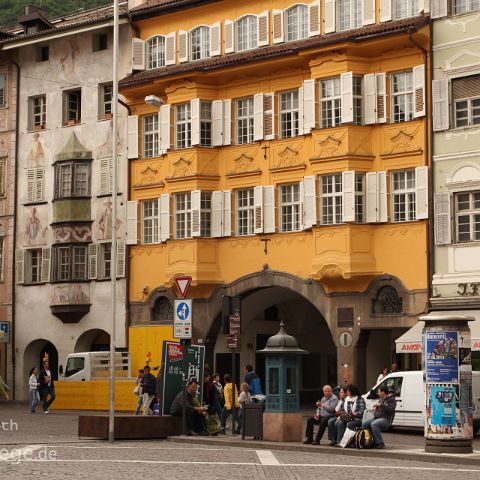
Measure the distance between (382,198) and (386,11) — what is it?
579cm

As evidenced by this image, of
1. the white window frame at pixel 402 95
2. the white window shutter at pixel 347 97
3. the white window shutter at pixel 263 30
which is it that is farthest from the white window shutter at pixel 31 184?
the white window frame at pixel 402 95

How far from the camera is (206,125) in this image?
46.3 m

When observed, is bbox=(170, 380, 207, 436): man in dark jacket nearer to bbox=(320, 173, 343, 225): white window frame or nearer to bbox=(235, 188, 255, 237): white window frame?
bbox=(320, 173, 343, 225): white window frame

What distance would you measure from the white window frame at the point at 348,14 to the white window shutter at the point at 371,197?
16.2 ft

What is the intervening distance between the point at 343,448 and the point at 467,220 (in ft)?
47.7

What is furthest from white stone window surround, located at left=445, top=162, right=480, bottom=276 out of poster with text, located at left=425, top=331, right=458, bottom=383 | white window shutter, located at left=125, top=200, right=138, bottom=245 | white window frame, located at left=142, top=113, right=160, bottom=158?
poster with text, located at left=425, top=331, right=458, bottom=383

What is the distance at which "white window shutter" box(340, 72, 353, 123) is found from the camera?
41531 millimetres

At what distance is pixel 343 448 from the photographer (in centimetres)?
2678

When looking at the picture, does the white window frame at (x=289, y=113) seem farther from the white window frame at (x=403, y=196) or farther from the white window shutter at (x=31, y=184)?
the white window shutter at (x=31, y=184)

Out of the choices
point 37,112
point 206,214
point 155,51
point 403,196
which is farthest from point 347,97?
point 37,112

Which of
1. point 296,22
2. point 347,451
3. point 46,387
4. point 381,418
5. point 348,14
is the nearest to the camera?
point 347,451

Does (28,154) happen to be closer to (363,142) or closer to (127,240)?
(127,240)

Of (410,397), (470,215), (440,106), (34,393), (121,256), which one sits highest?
(440,106)

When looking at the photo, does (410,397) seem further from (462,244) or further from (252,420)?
(462,244)
